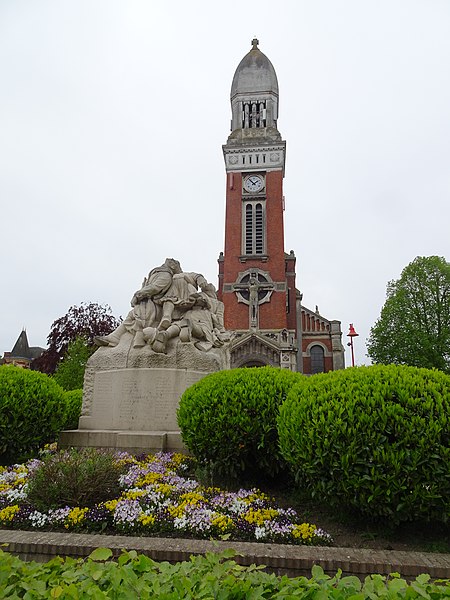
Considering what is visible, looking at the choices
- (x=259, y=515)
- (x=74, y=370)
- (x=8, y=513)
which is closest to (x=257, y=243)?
(x=74, y=370)

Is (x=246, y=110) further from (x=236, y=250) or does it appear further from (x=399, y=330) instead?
(x=399, y=330)

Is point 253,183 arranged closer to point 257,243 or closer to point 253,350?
point 257,243

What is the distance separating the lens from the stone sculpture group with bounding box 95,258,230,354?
7898 mm

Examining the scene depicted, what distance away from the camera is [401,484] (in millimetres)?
3908

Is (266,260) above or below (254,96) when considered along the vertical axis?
below

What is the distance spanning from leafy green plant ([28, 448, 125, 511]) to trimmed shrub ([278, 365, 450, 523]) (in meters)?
2.16

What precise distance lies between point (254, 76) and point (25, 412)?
48.0m

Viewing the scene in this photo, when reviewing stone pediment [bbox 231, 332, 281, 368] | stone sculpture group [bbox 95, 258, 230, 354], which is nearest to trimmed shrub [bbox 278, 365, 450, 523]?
stone sculpture group [bbox 95, 258, 230, 354]

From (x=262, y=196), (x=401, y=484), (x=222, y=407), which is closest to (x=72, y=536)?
(x=222, y=407)

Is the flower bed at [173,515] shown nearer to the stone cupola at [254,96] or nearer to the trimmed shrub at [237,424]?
the trimmed shrub at [237,424]

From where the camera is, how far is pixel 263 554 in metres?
3.41

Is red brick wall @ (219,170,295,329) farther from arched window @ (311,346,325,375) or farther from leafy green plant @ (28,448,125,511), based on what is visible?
leafy green plant @ (28,448,125,511)

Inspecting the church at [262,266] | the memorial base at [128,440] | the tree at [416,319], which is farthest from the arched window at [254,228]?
the memorial base at [128,440]

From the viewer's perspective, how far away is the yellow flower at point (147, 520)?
421 cm
